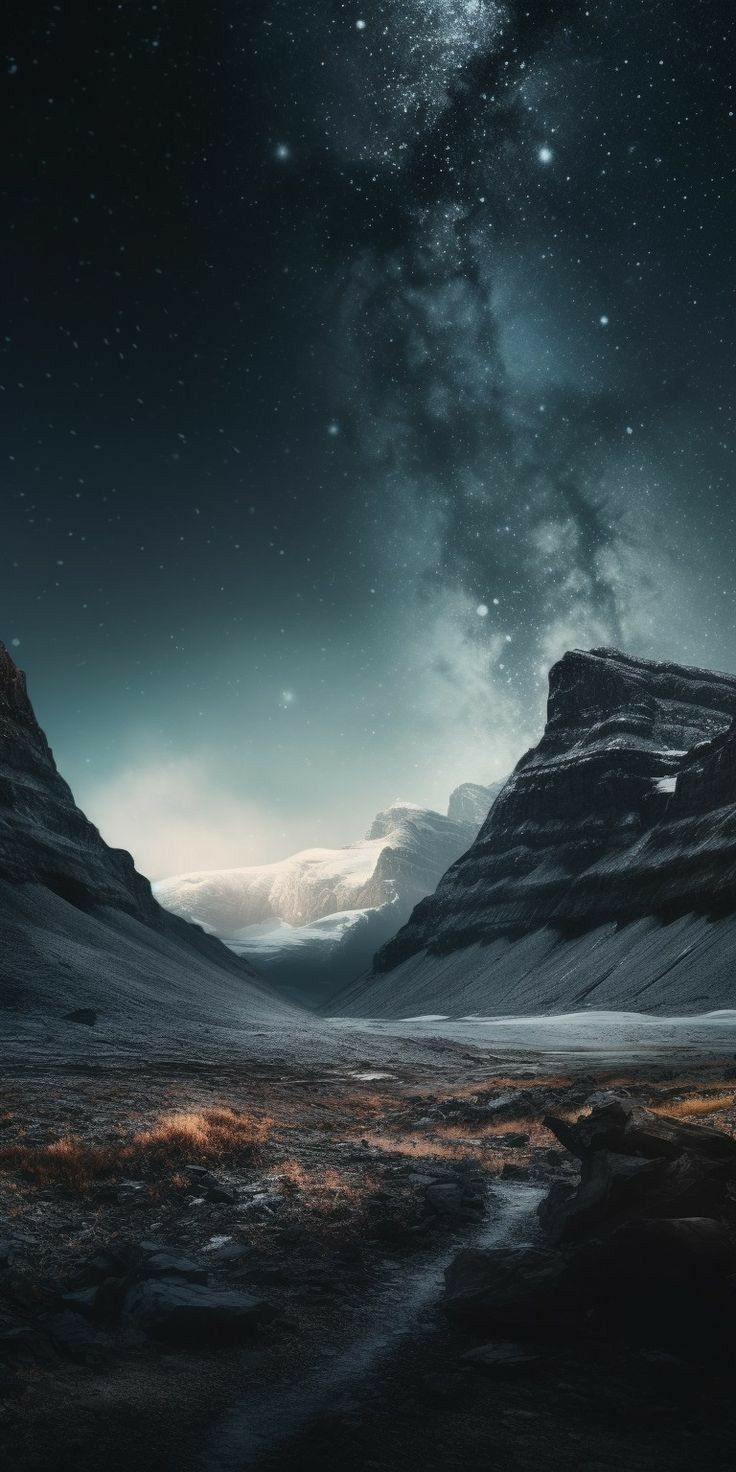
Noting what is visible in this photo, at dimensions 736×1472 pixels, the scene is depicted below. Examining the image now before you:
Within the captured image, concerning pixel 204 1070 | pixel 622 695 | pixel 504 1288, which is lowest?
pixel 204 1070

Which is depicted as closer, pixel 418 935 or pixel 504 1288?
pixel 504 1288

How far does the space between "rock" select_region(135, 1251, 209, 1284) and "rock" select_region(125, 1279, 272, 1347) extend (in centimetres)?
42

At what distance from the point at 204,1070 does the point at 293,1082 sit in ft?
13.9

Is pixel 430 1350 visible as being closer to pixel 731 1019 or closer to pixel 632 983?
pixel 731 1019

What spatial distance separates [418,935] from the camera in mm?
165750

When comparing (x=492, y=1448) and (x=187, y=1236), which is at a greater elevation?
(x=492, y=1448)

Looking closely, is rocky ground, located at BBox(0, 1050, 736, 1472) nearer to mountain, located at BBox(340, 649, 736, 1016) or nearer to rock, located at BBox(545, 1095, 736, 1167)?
rock, located at BBox(545, 1095, 736, 1167)

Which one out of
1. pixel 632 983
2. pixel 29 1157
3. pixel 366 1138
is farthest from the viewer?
pixel 632 983

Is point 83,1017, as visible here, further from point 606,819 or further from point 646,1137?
point 606,819

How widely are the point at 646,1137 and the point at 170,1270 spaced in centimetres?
685

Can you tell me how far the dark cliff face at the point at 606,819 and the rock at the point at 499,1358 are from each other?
97111 millimetres

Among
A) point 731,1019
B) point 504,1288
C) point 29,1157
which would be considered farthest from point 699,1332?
point 731,1019

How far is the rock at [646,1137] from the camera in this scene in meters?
9.93

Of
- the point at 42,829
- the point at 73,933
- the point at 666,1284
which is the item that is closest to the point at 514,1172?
the point at 666,1284
